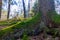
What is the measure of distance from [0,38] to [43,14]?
2.19 meters

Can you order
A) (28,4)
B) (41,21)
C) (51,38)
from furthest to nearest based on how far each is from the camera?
1. (28,4)
2. (41,21)
3. (51,38)

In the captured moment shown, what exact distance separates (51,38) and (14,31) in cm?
162

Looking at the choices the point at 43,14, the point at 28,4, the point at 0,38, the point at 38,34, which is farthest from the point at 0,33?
the point at 28,4

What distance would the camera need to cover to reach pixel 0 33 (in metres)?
6.93

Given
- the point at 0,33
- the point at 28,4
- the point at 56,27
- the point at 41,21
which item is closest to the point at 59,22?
the point at 56,27

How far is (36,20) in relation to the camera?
7.12 m

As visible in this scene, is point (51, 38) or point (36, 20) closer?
point (51, 38)

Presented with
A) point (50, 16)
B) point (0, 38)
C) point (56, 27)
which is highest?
point (50, 16)

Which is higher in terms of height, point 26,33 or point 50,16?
point 50,16

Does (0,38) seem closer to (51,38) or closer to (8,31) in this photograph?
(8,31)

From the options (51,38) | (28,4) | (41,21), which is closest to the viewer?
(51,38)

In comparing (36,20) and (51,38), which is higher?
(36,20)

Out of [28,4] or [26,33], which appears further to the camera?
[28,4]

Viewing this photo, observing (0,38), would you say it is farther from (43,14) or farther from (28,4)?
(28,4)
